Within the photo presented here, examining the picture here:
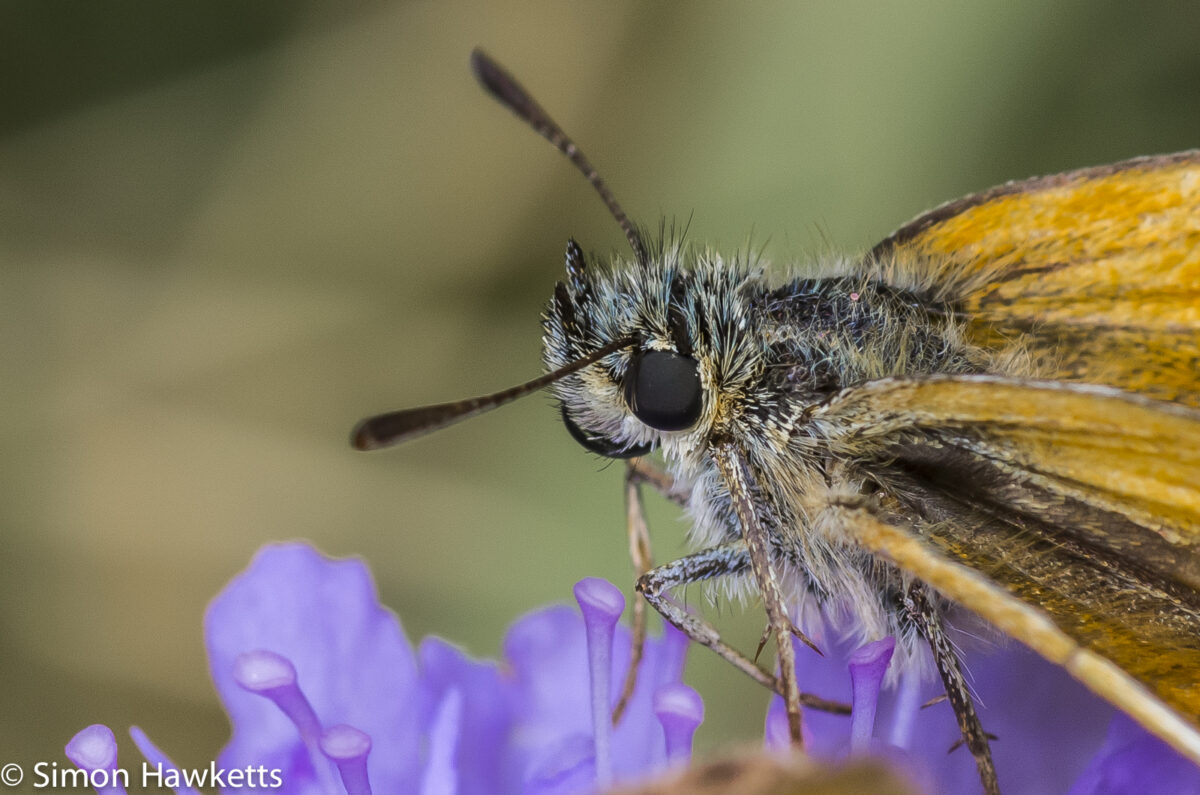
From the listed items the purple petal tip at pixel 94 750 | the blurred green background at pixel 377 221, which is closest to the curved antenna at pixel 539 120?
the purple petal tip at pixel 94 750

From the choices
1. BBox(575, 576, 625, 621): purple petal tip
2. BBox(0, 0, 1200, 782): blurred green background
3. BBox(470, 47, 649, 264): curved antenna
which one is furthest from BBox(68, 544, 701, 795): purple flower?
BBox(0, 0, 1200, 782): blurred green background

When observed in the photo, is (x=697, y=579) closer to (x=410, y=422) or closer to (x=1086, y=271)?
(x=410, y=422)

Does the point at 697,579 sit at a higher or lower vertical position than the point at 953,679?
higher

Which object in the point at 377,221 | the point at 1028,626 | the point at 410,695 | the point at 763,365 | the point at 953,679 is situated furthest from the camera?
the point at 377,221

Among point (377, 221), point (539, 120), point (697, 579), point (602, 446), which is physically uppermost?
point (377, 221)

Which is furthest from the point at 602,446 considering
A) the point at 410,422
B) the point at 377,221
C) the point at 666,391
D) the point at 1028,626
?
the point at 377,221

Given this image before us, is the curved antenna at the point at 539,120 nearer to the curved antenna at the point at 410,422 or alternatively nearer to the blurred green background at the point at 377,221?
the curved antenna at the point at 410,422

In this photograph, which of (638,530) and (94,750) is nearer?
(94,750)
